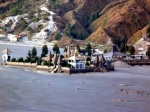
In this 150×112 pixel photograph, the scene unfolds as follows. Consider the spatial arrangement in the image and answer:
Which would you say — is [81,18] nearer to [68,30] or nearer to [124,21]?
[68,30]

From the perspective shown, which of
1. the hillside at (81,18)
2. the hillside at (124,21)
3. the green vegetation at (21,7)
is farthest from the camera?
the green vegetation at (21,7)

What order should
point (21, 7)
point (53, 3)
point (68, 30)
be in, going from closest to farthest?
point (68, 30) < point (53, 3) < point (21, 7)

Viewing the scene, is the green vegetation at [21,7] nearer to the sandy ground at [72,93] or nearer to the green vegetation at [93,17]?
the green vegetation at [93,17]

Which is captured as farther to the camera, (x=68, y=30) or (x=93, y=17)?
(x=93, y=17)

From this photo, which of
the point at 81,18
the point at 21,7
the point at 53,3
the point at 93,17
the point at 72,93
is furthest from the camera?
the point at 21,7

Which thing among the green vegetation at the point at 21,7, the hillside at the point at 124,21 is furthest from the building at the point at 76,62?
the green vegetation at the point at 21,7

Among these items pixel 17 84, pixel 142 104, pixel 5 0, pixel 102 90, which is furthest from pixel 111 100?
pixel 5 0

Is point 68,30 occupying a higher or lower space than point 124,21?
lower

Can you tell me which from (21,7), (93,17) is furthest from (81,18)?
(21,7)

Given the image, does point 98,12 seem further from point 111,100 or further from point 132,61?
point 111,100

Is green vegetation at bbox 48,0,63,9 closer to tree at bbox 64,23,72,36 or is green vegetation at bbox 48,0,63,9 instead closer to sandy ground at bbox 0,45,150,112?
tree at bbox 64,23,72,36
